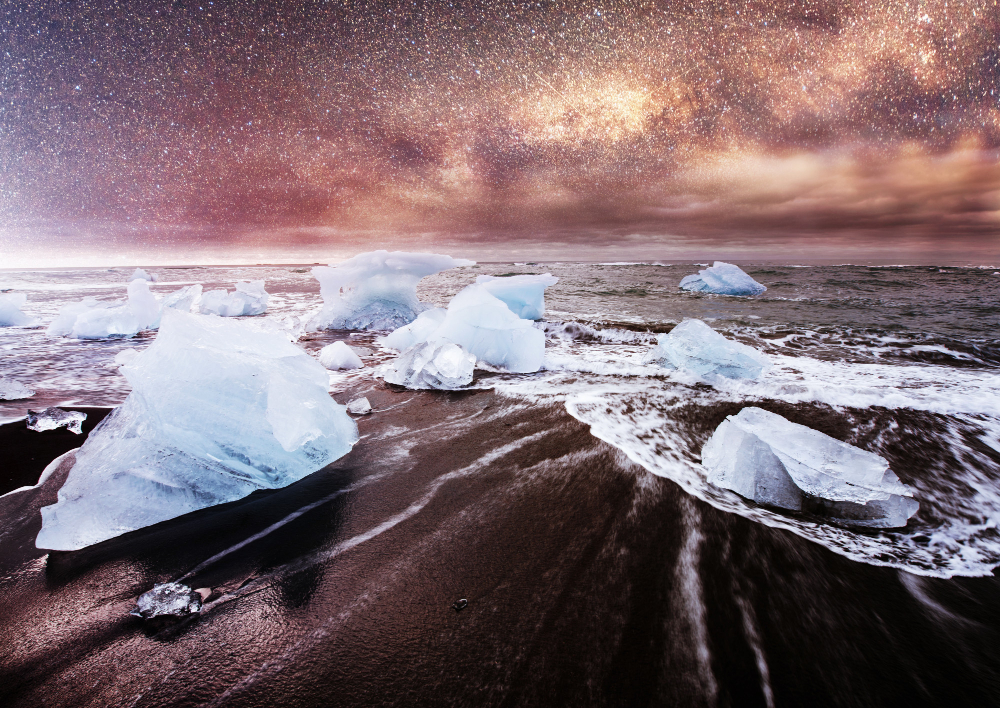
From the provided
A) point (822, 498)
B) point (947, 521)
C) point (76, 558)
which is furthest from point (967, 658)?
point (76, 558)

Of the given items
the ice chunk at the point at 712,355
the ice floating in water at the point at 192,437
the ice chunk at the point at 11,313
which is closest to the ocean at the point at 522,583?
the ice floating in water at the point at 192,437

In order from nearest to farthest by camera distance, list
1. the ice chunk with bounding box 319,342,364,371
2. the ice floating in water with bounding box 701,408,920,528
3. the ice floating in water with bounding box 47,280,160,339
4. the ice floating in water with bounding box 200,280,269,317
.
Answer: the ice floating in water with bounding box 701,408,920,528 → the ice chunk with bounding box 319,342,364,371 → the ice floating in water with bounding box 47,280,160,339 → the ice floating in water with bounding box 200,280,269,317

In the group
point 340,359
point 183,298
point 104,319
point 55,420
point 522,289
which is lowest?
point 55,420

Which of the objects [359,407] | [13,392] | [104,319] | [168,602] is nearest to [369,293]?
[104,319]

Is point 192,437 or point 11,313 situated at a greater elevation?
point 192,437

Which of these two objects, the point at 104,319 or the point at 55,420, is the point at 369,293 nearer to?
the point at 104,319

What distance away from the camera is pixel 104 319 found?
6.40 meters

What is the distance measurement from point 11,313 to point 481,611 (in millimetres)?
11624

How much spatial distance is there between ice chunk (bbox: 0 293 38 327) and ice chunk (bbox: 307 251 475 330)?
5.69 metres

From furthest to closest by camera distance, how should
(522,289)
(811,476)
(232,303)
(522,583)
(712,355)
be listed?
(232,303) → (522,289) → (712,355) → (811,476) → (522,583)

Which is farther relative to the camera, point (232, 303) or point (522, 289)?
point (232, 303)

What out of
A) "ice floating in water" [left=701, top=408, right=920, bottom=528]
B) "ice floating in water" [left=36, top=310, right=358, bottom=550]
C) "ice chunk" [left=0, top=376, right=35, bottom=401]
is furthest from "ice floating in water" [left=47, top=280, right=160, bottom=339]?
"ice floating in water" [left=701, top=408, right=920, bottom=528]

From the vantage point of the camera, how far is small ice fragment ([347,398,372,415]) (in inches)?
123

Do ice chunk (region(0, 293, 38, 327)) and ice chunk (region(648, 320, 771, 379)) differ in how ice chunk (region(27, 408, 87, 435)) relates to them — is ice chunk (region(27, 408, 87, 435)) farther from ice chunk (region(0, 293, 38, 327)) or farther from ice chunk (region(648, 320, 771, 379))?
ice chunk (region(0, 293, 38, 327))
